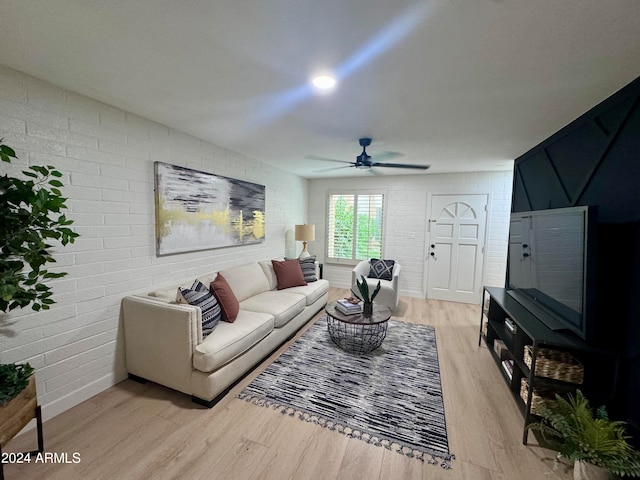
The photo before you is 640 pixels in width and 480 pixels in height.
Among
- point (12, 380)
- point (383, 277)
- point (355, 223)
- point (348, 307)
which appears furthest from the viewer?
point (355, 223)

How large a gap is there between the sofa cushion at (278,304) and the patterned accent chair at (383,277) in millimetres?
1248

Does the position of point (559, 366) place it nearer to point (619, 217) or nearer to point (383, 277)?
point (619, 217)

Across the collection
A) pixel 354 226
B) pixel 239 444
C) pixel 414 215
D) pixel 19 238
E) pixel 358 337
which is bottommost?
pixel 239 444

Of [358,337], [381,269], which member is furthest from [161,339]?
[381,269]

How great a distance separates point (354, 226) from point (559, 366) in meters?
3.85

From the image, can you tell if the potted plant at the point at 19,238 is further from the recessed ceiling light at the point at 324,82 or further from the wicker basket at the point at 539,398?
the wicker basket at the point at 539,398

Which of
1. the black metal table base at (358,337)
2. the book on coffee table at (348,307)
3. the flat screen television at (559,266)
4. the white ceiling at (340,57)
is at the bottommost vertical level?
the black metal table base at (358,337)

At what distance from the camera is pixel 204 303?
2262mm

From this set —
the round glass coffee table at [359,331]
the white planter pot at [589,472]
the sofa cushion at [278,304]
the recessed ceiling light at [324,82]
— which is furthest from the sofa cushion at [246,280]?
the white planter pot at [589,472]

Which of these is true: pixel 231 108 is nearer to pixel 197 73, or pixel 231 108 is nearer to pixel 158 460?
pixel 197 73

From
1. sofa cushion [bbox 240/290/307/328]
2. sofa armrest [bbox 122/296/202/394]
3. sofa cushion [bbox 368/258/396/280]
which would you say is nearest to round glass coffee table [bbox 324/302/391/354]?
sofa cushion [bbox 240/290/307/328]

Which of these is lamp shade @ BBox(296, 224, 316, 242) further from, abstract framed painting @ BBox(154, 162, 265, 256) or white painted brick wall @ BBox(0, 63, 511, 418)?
white painted brick wall @ BBox(0, 63, 511, 418)

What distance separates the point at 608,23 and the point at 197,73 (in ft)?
6.66

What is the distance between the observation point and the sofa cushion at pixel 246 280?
316 cm
